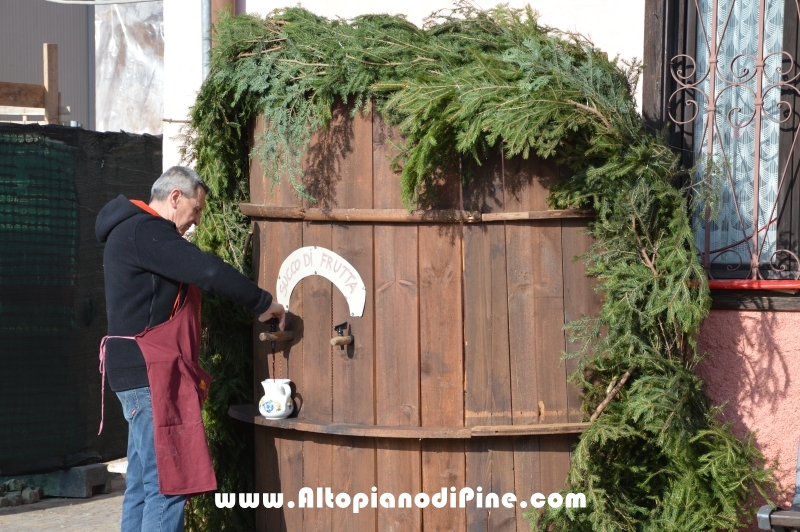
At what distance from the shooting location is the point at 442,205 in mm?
3980

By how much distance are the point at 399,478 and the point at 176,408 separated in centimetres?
95

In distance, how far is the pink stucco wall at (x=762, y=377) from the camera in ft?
13.9

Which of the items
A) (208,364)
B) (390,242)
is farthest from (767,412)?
(208,364)

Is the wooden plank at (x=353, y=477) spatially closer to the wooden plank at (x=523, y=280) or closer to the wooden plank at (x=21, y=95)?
the wooden plank at (x=523, y=280)

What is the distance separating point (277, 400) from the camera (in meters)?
4.23

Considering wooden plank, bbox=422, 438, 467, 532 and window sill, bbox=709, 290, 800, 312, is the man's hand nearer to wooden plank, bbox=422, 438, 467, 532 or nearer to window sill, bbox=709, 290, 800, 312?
wooden plank, bbox=422, 438, 467, 532

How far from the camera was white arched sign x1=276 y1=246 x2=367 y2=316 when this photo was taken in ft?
13.4

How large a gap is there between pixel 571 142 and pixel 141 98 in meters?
9.15

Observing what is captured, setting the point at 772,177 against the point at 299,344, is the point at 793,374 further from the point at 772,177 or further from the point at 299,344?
the point at 299,344

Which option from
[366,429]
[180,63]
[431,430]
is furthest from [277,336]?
[180,63]

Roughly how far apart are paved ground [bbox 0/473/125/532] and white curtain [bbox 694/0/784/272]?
3613mm

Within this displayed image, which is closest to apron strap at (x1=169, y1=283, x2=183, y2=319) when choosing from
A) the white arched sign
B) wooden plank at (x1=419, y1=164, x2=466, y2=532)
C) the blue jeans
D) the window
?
the blue jeans

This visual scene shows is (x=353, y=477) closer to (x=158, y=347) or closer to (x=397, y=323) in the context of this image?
(x=397, y=323)

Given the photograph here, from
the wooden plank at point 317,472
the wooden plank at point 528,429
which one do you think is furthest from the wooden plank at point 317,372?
the wooden plank at point 528,429
